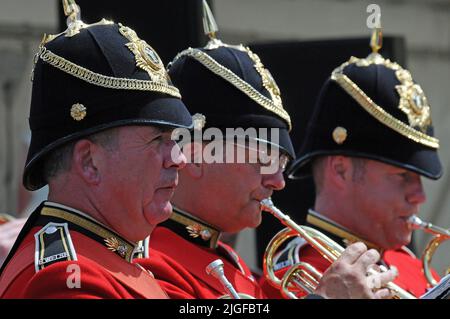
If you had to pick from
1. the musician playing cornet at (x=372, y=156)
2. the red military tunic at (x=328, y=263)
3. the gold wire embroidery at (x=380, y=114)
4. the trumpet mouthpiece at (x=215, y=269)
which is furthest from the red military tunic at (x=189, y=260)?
the gold wire embroidery at (x=380, y=114)

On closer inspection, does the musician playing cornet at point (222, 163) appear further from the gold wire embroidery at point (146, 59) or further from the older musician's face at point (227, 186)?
the gold wire embroidery at point (146, 59)

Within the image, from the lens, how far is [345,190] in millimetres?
5918

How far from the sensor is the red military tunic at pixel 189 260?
461 centimetres

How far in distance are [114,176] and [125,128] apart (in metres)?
0.15

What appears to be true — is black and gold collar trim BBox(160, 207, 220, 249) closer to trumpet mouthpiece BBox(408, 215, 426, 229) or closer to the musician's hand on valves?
the musician's hand on valves

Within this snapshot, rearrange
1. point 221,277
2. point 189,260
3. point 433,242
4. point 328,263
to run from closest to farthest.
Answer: point 221,277, point 189,260, point 328,263, point 433,242

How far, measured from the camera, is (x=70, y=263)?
3.80m

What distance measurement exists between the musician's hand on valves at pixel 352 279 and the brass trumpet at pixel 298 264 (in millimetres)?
614

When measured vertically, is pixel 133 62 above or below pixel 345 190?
above

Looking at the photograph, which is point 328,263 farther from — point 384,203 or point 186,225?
point 186,225

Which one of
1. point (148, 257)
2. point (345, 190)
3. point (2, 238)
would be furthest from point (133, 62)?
point (345, 190)

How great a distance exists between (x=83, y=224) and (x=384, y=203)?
2.17 meters

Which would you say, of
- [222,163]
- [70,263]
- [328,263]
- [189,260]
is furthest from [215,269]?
[328,263]

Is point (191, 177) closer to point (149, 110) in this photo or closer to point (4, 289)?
point (149, 110)
